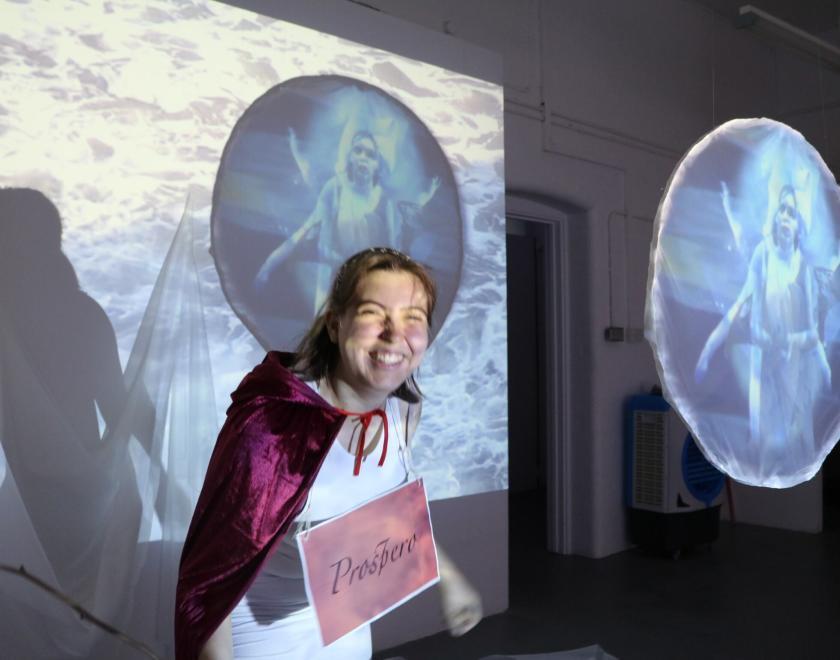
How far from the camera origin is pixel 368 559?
118 cm

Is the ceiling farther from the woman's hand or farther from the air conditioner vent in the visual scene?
the woman's hand

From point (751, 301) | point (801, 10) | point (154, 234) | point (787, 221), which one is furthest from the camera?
point (801, 10)

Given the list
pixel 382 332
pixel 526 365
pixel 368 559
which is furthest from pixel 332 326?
pixel 526 365

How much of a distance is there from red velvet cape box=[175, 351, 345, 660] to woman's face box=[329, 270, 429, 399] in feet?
0.30

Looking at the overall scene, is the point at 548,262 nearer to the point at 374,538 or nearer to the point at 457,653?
the point at 457,653

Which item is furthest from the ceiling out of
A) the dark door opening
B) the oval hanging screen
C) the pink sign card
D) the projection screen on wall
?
the pink sign card

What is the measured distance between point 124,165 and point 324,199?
0.74 meters

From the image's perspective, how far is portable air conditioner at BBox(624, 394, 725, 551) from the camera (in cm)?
464

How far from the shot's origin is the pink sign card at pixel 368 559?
3.70 feet

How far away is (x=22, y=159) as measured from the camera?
221 centimetres

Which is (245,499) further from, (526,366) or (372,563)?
(526,366)

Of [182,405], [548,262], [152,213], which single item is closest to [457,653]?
[182,405]

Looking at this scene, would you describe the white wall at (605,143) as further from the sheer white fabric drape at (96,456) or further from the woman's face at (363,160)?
the sheer white fabric drape at (96,456)

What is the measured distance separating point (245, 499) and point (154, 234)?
1.56m
